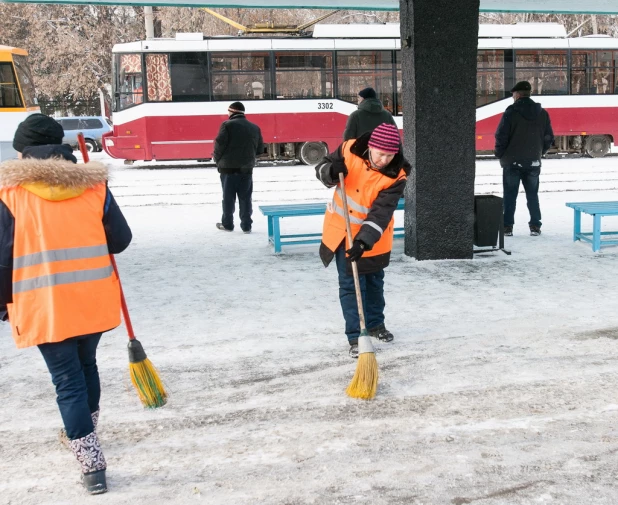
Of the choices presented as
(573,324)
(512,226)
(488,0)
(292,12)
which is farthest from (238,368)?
(292,12)

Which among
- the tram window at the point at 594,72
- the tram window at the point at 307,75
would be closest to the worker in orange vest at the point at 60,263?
the tram window at the point at 307,75

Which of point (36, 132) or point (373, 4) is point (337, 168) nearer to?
point (36, 132)

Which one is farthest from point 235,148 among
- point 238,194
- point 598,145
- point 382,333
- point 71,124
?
point 71,124

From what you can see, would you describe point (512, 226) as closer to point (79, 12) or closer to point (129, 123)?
point (129, 123)

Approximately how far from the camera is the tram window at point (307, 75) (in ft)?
70.7

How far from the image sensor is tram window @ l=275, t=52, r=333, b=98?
70.7 ft

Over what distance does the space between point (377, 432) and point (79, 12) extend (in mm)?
38957

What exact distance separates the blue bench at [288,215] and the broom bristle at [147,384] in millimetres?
4739

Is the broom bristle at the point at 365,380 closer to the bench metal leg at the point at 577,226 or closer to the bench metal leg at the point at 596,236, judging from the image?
the bench metal leg at the point at 596,236

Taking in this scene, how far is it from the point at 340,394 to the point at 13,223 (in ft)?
7.22

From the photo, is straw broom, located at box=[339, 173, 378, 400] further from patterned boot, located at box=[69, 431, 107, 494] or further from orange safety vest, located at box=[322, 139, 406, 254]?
patterned boot, located at box=[69, 431, 107, 494]

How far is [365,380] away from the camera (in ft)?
15.6

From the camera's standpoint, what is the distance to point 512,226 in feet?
33.0

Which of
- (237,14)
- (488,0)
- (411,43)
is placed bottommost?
(411,43)
